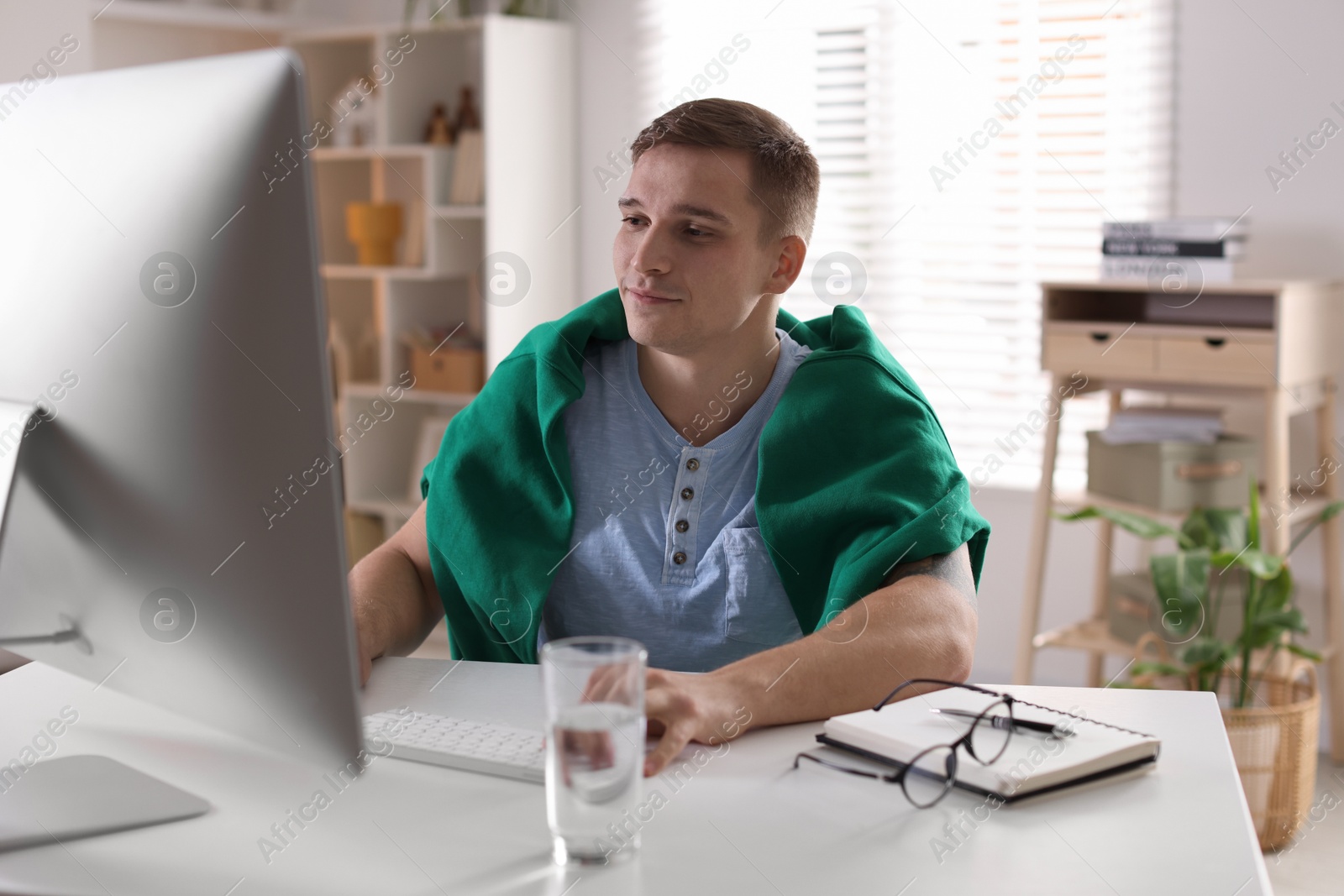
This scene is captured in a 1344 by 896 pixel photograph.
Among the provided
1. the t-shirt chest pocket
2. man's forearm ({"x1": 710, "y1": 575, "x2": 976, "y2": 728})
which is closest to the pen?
man's forearm ({"x1": 710, "y1": 575, "x2": 976, "y2": 728})

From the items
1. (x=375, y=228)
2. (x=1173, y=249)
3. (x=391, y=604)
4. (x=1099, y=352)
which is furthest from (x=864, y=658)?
(x=375, y=228)

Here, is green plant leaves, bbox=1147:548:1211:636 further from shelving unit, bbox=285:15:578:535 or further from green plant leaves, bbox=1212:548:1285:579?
shelving unit, bbox=285:15:578:535

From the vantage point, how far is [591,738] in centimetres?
88

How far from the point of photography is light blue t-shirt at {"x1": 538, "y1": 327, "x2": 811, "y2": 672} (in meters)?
1.59

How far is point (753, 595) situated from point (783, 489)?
0.14 m

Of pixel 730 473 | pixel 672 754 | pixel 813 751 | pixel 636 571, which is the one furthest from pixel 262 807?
pixel 730 473

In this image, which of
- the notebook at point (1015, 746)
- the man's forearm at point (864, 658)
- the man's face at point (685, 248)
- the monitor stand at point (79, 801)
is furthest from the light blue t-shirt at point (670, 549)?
the monitor stand at point (79, 801)

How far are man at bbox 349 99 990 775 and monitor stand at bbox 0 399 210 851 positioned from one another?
453 mm

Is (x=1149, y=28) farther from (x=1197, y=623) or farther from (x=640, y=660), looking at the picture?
(x=640, y=660)

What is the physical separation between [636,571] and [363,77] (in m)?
3.25

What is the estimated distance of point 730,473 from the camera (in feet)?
5.38

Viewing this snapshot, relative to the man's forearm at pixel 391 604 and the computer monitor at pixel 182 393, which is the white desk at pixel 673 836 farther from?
the man's forearm at pixel 391 604

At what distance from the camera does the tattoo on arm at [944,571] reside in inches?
55.6

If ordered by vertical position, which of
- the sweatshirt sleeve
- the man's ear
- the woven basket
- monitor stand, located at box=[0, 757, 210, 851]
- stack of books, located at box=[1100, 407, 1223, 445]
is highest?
the man's ear
